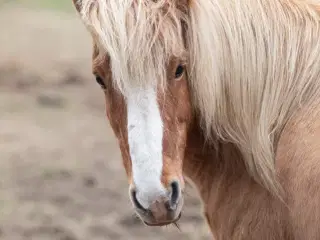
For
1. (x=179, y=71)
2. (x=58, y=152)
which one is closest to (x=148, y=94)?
(x=179, y=71)

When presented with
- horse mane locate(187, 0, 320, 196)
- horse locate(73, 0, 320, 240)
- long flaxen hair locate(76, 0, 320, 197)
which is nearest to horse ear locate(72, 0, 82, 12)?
horse locate(73, 0, 320, 240)

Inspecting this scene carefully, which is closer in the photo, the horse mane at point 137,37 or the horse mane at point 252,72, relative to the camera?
the horse mane at point 137,37

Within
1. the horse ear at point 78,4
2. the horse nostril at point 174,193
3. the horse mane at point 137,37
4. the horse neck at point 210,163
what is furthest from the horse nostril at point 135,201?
the horse ear at point 78,4

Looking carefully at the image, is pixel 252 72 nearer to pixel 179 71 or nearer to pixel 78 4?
pixel 179 71

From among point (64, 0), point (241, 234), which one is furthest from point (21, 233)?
point (64, 0)

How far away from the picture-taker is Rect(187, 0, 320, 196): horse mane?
3.35 meters

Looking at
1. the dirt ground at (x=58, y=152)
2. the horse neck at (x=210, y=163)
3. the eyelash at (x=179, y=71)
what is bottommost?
the dirt ground at (x=58, y=152)

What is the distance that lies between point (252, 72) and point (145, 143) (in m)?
0.55

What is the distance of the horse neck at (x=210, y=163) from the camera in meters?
3.57

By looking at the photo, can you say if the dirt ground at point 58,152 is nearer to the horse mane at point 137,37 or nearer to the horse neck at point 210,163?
the horse neck at point 210,163

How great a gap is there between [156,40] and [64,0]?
9486mm

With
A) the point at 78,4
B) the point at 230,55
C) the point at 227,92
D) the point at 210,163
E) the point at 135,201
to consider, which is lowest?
the point at 210,163

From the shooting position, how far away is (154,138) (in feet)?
10.4

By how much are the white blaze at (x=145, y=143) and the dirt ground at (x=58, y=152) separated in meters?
2.61
